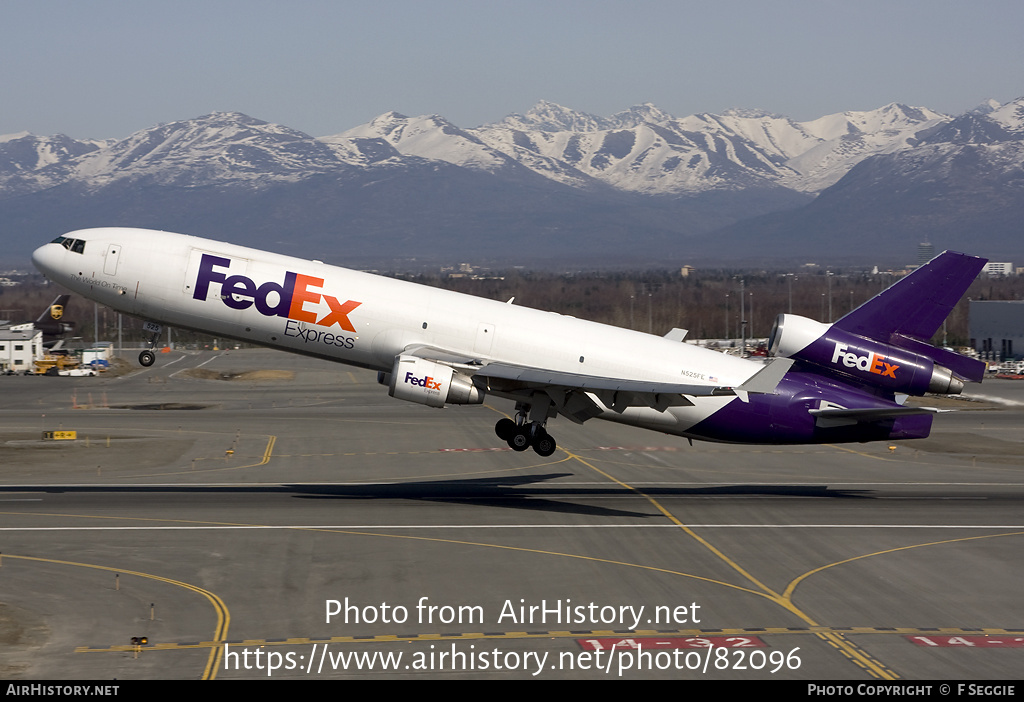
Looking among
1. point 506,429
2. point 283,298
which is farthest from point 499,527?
point 283,298

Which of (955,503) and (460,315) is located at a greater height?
(460,315)

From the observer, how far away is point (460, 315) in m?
49.0

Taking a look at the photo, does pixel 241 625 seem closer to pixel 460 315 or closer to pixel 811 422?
pixel 460 315

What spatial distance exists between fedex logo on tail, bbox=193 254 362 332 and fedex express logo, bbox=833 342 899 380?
22435 mm

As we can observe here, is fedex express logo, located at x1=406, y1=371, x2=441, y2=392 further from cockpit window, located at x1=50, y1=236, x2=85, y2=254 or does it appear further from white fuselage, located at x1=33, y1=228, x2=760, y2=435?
cockpit window, located at x1=50, y1=236, x2=85, y2=254

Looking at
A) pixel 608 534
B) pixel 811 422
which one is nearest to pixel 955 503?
pixel 811 422

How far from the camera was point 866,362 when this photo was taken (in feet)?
165

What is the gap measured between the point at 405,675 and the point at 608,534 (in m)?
17.3

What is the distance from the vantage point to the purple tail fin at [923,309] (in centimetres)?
4847

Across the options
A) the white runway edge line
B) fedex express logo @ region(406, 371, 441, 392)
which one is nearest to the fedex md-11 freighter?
fedex express logo @ region(406, 371, 441, 392)

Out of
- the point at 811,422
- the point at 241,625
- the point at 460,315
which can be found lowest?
the point at 241,625

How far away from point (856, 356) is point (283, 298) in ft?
85.5

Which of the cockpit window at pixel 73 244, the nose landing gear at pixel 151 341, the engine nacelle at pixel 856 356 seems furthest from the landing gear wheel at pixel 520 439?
the cockpit window at pixel 73 244

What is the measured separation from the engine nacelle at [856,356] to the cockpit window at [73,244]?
3141 cm
